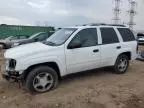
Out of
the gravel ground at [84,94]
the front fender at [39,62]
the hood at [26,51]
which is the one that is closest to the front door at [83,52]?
the front fender at [39,62]

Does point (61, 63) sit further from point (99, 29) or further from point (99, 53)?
point (99, 29)

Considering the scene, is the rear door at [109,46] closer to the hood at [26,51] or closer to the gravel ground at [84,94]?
the gravel ground at [84,94]

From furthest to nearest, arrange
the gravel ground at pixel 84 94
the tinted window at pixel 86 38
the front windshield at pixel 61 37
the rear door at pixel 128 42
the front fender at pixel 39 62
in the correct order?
the rear door at pixel 128 42, the tinted window at pixel 86 38, the front windshield at pixel 61 37, the front fender at pixel 39 62, the gravel ground at pixel 84 94

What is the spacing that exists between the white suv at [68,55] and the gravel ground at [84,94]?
0.40 meters

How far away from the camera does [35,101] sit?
16.5 ft

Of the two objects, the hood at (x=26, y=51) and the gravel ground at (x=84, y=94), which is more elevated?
the hood at (x=26, y=51)

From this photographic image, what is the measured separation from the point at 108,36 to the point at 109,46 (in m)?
0.36

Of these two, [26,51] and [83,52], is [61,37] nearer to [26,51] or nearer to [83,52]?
[83,52]

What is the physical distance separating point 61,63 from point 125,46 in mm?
2817

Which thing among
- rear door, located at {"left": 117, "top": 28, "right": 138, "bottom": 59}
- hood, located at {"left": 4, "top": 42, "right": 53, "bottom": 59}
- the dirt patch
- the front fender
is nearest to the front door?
the front fender

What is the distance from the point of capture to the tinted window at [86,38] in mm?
6248

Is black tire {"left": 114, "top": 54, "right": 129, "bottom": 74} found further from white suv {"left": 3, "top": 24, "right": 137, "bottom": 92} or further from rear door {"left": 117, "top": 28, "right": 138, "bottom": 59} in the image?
rear door {"left": 117, "top": 28, "right": 138, "bottom": 59}

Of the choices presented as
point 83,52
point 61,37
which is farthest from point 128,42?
point 61,37

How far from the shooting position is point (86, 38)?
21.2 feet
